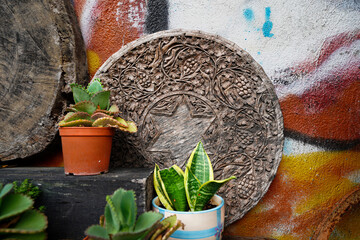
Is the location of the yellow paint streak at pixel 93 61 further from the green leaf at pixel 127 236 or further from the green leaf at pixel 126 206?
the green leaf at pixel 127 236

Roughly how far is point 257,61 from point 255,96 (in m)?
0.21

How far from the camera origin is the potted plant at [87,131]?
3.04 ft

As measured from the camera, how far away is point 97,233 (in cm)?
65

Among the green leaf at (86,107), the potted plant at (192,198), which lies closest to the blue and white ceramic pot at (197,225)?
the potted plant at (192,198)

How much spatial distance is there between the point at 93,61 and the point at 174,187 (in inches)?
33.0

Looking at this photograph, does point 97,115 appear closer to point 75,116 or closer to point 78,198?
point 75,116

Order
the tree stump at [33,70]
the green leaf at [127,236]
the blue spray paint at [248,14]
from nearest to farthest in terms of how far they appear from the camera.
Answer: the green leaf at [127,236] → the tree stump at [33,70] → the blue spray paint at [248,14]

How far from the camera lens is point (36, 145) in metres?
1.19

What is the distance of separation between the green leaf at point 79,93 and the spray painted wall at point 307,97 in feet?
2.53

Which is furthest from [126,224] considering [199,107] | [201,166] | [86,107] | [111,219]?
[199,107]

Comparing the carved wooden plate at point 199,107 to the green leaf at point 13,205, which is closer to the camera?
the green leaf at point 13,205

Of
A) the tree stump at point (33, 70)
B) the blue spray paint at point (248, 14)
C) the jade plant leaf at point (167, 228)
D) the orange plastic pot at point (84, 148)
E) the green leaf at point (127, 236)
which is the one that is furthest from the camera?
the blue spray paint at point (248, 14)

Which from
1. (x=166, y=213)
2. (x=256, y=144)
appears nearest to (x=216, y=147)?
(x=256, y=144)

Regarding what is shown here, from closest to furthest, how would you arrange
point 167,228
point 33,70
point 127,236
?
point 127,236
point 167,228
point 33,70
